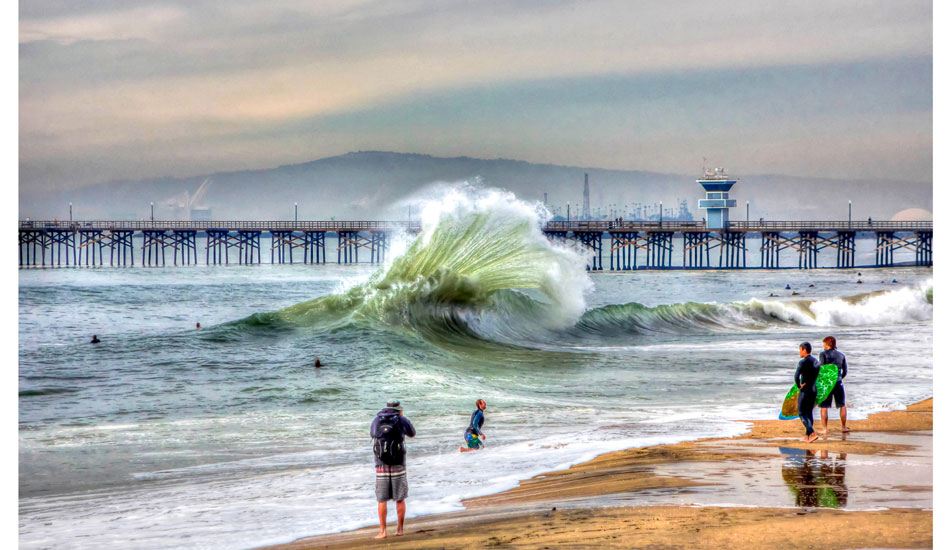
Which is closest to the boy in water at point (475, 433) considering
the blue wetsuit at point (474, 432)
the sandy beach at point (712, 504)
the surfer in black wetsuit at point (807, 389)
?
the blue wetsuit at point (474, 432)

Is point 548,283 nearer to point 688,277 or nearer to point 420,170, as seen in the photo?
point 688,277

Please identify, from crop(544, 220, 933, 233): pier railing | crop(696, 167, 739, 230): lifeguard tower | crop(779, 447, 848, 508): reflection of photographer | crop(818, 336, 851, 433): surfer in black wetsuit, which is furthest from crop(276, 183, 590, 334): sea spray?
crop(696, 167, 739, 230): lifeguard tower

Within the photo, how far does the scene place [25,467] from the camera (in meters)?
9.27

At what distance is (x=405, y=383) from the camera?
1481 cm

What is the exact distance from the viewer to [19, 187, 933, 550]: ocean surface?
7645 mm

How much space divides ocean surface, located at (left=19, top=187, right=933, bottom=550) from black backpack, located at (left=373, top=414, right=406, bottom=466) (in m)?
0.74

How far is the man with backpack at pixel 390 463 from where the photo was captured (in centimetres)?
618

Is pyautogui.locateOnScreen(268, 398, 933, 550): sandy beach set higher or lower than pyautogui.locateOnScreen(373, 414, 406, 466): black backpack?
lower

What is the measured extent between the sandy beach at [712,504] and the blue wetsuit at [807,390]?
273 millimetres

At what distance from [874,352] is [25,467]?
15.3m

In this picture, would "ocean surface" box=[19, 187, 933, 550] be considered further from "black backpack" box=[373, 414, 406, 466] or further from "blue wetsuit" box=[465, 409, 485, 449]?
"black backpack" box=[373, 414, 406, 466]

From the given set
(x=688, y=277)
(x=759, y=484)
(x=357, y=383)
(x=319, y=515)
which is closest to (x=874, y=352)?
(x=357, y=383)

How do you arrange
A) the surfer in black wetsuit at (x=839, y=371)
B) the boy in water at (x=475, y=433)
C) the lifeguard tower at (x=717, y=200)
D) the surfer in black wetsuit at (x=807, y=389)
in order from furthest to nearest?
the lifeguard tower at (x=717, y=200) → the boy in water at (x=475, y=433) → the surfer in black wetsuit at (x=839, y=371) → the surfer in black wetsuit at (x=807, y=389)

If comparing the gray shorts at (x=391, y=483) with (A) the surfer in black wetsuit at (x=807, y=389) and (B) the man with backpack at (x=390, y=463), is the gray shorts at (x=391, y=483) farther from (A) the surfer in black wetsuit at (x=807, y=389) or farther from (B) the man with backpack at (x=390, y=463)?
(A) the surfer in black wetsuit at (x=807, y=389)
